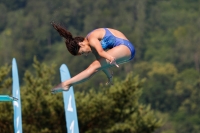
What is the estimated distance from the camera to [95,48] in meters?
14.7

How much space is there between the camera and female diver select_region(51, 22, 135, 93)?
14812mm

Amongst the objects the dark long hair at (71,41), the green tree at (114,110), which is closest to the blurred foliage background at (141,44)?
the green tree at (114,110)

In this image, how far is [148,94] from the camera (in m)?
129

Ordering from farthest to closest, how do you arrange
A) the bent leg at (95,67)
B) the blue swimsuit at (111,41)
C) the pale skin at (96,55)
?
the blue swimsuit at (111,41), the bent leg at (95,67), the pale skin at (96,55)

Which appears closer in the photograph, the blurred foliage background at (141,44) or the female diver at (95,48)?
the female diver at (95,48)

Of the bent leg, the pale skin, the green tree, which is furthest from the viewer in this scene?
the green tree

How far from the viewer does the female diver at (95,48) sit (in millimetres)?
14812

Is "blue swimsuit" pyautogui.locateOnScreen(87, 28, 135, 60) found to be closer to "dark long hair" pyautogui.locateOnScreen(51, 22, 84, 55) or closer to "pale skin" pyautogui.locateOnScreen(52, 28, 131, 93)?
"pale skin" pyautogui.locateOnScreen(52, 28, 131, 93)

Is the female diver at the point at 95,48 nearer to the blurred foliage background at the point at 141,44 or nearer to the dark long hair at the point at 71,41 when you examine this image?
the dark long hair at the point at 71,41

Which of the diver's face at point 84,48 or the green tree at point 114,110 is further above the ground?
the green tree at point 114,110

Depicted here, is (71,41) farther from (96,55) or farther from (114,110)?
(114,110)

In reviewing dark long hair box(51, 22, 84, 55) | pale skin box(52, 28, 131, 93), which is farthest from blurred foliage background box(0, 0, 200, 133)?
pale skin box(52, 28, 131, 93)

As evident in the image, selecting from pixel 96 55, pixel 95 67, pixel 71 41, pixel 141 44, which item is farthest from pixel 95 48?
pixel 141 44

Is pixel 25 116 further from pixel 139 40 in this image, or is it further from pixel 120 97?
pixel 139 40
